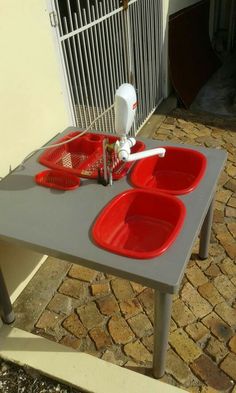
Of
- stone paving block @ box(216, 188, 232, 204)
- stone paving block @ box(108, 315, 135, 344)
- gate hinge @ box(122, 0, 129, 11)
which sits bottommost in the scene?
stone paving block @ box(216, 188, 232, 204)

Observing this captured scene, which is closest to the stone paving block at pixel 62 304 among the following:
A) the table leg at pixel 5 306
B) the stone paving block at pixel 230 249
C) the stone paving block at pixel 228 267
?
the table leg at pixel 5 306

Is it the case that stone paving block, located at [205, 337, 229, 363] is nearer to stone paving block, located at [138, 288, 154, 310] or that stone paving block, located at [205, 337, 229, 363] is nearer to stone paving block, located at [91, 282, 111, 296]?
stone paving block, located at [138, 288, 154, 310]

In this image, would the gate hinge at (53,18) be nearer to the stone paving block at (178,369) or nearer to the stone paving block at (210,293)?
the stone paving block at (210,293)

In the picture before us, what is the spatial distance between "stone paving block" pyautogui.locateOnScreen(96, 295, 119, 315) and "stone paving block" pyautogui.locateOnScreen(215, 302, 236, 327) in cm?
65

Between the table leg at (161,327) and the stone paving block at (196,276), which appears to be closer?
the table leg at (161,327)

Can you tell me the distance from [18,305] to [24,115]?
3.98ft

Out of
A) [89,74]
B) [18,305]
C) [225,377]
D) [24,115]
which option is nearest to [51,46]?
[24,115]

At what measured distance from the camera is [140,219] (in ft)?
6.23

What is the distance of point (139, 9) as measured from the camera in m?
3.63

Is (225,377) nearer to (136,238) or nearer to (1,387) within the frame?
(136,238)

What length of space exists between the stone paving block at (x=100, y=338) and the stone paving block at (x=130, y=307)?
180mm

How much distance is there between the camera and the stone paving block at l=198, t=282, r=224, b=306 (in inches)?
91.0

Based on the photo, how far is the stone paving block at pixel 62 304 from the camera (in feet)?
7.49

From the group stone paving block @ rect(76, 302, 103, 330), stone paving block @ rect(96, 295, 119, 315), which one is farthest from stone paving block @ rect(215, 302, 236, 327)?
stone paving block @ rect(76, 302, 103, 330)
